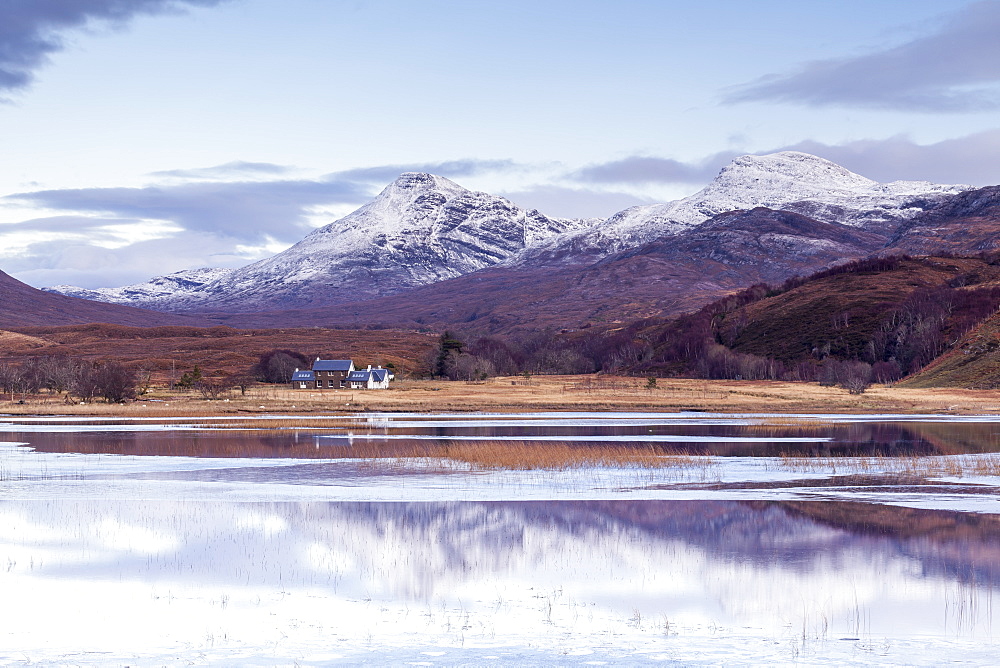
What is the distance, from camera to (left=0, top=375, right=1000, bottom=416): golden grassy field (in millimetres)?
94625

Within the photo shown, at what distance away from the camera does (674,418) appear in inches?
3305

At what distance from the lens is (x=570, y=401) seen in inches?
4109

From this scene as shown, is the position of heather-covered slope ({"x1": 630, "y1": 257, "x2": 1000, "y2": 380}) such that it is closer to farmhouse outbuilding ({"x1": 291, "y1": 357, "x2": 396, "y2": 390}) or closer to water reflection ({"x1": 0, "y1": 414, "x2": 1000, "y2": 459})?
farmhouse outbuilding ({"x1": 291, "y1": 357, "x2": 396, "y2": 390})

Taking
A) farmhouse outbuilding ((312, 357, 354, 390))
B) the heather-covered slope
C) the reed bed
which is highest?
the heather-covered slope

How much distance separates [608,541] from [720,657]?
1063 cm

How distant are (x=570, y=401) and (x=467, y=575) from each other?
8257 centimetres

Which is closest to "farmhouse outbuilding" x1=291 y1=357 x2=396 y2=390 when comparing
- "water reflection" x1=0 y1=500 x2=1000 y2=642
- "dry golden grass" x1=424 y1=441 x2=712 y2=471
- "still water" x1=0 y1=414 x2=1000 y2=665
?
"dry golden grass" x1=424 y1=441 x2=712 y2=471

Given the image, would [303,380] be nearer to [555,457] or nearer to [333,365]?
[333,365]

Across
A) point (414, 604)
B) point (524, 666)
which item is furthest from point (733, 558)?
point (524, 666)

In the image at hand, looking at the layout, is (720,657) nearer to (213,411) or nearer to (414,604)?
(414,604)

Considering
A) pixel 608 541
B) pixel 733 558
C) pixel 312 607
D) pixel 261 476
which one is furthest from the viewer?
pixel 261 476

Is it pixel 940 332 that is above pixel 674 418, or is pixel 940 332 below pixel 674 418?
above

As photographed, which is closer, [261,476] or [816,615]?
[816,615]

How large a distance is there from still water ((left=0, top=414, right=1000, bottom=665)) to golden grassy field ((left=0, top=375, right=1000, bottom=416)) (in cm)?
5812
